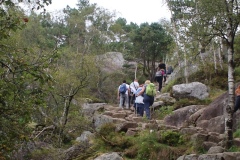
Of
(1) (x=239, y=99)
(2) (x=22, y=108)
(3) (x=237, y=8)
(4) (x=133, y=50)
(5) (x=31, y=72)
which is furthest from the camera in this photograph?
(4) (x=133, y=50)

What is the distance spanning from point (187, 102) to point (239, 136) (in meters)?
6.73

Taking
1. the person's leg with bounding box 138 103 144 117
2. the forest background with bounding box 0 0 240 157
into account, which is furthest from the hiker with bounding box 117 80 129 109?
the person's leg with bounding box 138 103 144 117

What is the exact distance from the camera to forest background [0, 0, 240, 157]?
6129 millimetres

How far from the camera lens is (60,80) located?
57.1ft

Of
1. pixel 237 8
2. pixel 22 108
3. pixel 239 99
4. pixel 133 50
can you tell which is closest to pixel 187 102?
pixel 239 99

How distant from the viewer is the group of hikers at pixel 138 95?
46.7 feet

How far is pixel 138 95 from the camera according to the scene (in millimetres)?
16016

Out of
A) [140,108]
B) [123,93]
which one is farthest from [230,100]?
[123,93]

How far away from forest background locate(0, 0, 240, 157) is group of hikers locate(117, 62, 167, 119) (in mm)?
1397

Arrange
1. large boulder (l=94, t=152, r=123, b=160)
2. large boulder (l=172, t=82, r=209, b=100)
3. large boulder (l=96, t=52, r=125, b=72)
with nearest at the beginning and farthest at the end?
large boulder (l=94, t=152, r=123, b=160) → large boulder (l=172, t=82, r=209, b=100) → large boulder (l=96, t=52, r=125, b=72)

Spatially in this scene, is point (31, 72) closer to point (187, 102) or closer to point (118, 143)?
point (118, 143)

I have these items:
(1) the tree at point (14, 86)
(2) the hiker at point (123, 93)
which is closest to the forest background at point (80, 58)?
(1) the tree at point (14, 86)

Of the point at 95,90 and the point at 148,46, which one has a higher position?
the point at 148,46

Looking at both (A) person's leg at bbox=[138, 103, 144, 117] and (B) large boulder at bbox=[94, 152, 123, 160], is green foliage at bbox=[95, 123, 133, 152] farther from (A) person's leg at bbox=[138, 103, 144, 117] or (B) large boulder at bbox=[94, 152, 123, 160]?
(A) person's leg at bbox=[138, 103, 144, 117]
